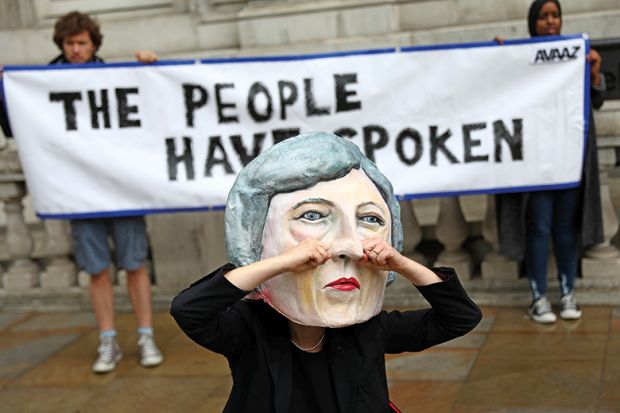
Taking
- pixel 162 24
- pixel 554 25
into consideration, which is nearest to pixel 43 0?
pixel 162 24

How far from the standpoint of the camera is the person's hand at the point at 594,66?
5.77 m

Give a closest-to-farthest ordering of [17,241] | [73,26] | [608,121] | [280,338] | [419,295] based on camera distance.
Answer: [280,338], [73,26], [608,121], [419,295], [17,241]

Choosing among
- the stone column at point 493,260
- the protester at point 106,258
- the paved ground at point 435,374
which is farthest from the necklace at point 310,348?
the stone column at point 493,260

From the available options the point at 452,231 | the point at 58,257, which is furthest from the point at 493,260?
the point at 58,257

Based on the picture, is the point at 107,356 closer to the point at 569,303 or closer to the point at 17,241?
the point at 17,241

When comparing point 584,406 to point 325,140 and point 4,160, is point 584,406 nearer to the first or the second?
point 325,140

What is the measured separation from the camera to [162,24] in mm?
8391

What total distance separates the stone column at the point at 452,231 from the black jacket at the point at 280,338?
3.63 metres

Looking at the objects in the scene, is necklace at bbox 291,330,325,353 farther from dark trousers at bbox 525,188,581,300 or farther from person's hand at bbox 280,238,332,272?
dark trousers at bbox 525,188,581,300

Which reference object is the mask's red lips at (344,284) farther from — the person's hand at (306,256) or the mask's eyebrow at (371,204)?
the mask's eyebrow at (371,204)

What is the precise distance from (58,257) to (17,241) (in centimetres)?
30

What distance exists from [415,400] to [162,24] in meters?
4.58

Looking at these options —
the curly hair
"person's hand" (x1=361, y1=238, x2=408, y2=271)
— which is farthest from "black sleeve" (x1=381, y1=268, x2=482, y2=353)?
the curly hair

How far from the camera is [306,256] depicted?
261 centimetres
